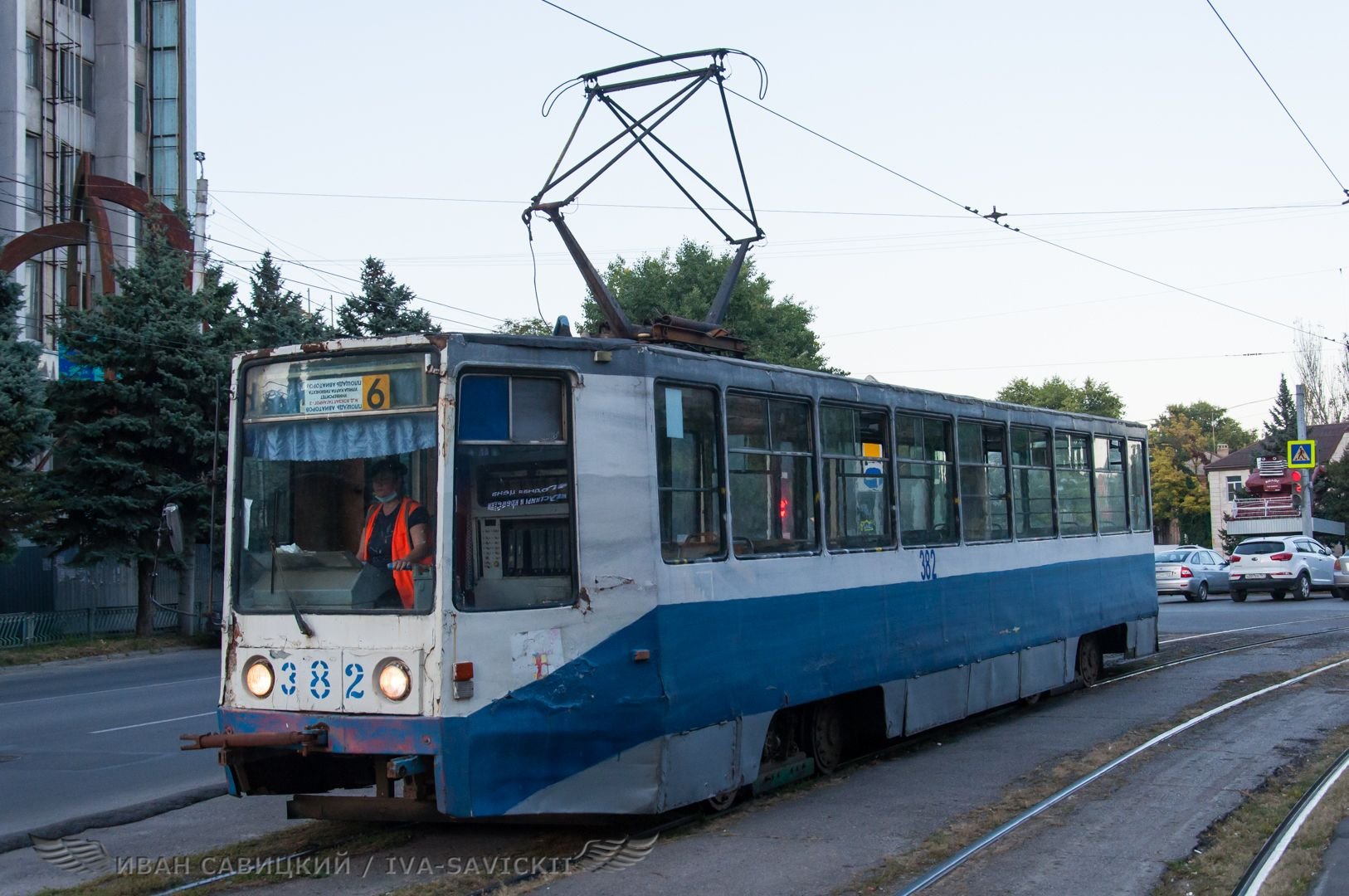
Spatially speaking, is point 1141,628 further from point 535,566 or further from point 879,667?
point 535,566

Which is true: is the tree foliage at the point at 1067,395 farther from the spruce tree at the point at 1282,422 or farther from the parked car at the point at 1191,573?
the parked car at the point at 1191,573

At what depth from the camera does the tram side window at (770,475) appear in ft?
29.5

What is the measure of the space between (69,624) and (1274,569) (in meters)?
28.1

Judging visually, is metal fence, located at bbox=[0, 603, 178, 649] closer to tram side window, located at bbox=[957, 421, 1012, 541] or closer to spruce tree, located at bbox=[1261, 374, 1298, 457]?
tram side window, located at bbox=[957, 421, 1012, 541]

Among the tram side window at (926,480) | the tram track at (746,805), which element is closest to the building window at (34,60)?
the tram track at (746,805)

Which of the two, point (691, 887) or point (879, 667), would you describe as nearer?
point (691, 887)

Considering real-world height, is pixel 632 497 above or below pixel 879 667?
above

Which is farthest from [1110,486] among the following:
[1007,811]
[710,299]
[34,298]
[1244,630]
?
[710,299]

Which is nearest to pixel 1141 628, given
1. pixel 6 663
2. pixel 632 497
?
pixel 632 497

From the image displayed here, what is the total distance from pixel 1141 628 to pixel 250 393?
1234 centimetres

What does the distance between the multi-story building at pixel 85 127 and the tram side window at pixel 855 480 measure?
2919 cm

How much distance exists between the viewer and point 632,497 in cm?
801

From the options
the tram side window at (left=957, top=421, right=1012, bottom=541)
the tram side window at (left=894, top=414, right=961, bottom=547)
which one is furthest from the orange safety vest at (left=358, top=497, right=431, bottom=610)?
the tram side window at (left=957, top=421, right=1012, bottom=541)

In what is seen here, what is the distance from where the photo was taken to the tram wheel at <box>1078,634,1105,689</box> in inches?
613
